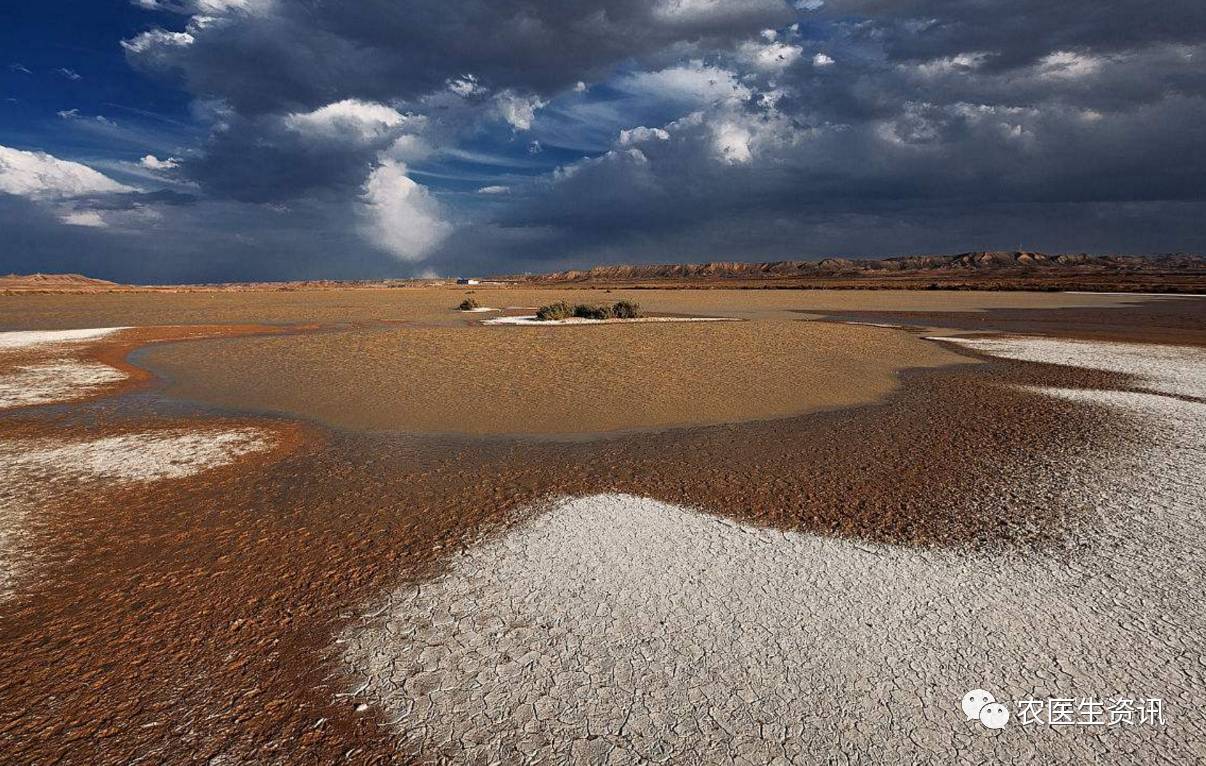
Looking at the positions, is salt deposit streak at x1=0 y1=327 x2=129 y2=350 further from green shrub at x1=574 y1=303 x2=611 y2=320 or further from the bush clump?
green shrub at x1=574 y1=303 x2=611 y2=320

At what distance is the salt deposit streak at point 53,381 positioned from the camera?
12.2 meters

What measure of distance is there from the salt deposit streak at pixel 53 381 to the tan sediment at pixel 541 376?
1.38m

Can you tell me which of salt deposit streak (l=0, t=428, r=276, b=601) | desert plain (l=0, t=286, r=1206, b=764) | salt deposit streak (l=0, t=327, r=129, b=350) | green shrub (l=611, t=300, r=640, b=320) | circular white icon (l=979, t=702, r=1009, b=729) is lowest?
circular white icon (l=979, t=702, r=1009, b=729)

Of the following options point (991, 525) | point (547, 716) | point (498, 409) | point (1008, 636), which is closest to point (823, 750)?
point (547, 716)

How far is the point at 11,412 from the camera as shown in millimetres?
11008

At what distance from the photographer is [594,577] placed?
5.21 meters

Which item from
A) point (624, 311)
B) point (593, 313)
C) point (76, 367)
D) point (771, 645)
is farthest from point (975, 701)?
point (624, 311)

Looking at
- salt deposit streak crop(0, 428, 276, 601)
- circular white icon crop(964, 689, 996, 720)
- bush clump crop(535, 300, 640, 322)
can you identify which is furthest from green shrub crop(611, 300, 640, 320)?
circular white icon crop(964, 689, 996, 720)

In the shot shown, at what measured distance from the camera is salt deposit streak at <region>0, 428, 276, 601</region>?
654 cm

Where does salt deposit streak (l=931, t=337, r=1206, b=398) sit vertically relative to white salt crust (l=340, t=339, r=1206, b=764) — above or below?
below

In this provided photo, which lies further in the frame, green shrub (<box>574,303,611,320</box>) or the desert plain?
green shrub (<box>574,303,611,320</box>)

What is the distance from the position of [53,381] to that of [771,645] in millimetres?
17230

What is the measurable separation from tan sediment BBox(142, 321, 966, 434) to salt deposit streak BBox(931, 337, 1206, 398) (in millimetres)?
2466

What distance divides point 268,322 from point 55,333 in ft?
28.0
